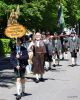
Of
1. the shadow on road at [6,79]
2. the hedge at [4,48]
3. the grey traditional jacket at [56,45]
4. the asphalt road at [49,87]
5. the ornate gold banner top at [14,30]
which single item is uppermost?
the ornate gold banner top at [14,30]

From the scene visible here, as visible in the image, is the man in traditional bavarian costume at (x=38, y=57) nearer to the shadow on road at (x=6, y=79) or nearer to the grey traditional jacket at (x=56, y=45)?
the shadow on road at (x=6, y=79)

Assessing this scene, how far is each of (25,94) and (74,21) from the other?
5382 centimetres

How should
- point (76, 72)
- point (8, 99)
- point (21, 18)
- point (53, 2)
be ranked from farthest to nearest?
point (53, 2) → point (21, 18) → point (76, 72) → point (8, 99)

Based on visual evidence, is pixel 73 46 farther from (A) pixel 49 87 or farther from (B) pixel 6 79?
(A) pixel 49 87

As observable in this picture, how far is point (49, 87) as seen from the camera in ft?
56.6

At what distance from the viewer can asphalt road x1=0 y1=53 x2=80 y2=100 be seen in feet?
49.2

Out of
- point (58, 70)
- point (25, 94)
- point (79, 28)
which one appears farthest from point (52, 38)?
point (79, 28)

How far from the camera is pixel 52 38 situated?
84.6 ft

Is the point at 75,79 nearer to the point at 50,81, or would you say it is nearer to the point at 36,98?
the point at 50,81

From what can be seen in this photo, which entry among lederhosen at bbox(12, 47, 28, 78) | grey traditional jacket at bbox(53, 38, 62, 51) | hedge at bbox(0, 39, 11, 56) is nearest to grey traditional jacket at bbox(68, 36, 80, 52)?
grey traditional jacket at bbox(53, 38, 62, 51)

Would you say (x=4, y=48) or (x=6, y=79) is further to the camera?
(x=4, y=48)

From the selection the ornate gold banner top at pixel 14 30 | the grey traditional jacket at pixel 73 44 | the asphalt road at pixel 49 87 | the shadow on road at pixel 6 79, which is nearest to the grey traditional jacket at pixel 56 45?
the grey traditional jacket at pixel 73 44

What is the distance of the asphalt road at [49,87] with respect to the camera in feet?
49.2

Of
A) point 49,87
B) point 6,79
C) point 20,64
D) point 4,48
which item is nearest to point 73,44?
point 6,79
